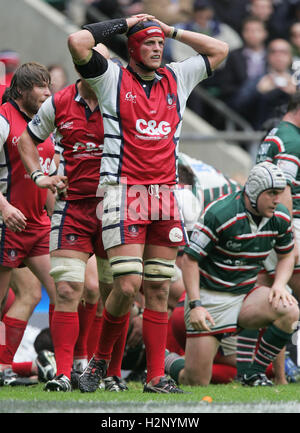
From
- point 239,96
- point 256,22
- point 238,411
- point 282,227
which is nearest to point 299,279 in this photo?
point 282,227

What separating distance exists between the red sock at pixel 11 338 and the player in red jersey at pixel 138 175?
1.05m

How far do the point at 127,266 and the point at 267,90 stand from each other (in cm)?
758

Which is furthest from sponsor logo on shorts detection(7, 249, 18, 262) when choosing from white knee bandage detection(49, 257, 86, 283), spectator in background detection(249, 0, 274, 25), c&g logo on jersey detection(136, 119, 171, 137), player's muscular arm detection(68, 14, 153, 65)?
spectator in background detection(249, 0, 274, 25)

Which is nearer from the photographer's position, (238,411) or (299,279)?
(238,411)

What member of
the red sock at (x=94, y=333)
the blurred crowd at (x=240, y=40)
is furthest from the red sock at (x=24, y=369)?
the blurred crowd at (x=240, y=40)

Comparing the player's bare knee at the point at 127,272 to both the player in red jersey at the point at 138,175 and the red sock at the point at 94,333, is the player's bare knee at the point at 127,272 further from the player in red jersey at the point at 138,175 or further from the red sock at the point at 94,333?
the red sock at the point at 94,333

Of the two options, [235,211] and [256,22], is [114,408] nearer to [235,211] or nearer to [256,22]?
[235,211]

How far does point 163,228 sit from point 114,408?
1.42m

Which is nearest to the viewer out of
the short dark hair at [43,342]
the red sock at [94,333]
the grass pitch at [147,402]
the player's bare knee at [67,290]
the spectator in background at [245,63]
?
the grass pitch at [147,402]

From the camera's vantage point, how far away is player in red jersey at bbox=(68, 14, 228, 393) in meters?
5.55

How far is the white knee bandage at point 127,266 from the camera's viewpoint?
5.51m

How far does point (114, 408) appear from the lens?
15.2 ft

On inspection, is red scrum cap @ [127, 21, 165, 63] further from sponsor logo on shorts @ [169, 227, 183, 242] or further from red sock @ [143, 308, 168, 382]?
red sock @ [143, 308, 168, 382]

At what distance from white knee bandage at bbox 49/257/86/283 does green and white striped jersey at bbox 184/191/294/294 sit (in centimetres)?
121
